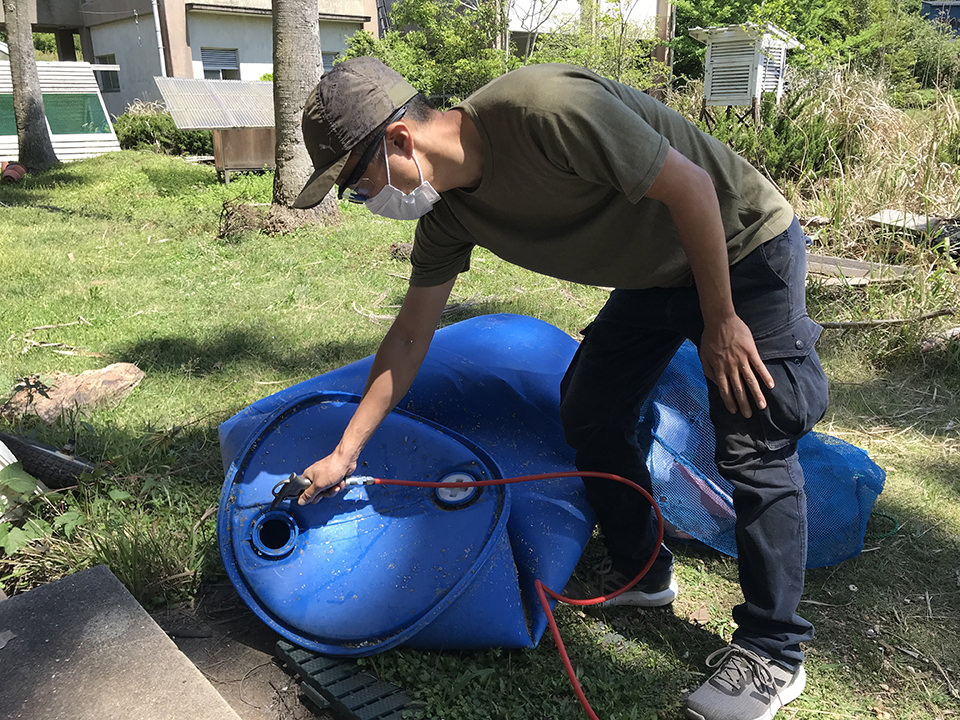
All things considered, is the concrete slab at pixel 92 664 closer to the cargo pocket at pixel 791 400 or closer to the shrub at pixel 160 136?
the cargo pocket at pixel 791 400

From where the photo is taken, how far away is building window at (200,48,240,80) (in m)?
21.1

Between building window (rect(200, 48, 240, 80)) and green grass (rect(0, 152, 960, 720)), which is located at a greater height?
building window (rect(200, 48, 240, 80))

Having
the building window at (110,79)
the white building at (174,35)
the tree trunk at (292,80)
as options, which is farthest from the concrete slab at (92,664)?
the building window at (110,79)

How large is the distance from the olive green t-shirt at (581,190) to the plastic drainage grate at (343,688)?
3.35ft

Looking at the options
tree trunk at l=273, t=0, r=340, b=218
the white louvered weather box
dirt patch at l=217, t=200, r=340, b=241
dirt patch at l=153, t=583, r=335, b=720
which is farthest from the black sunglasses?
the white louvered weather box

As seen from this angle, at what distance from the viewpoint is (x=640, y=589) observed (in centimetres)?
235

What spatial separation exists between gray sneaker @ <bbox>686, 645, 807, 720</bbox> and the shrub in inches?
623

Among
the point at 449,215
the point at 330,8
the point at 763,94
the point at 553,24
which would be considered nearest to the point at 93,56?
the point at 330,8

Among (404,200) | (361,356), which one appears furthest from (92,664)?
(361,356)

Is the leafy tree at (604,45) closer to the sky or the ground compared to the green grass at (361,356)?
closer to the sky

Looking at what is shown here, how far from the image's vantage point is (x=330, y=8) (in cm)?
2217

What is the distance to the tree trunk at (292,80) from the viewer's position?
23.3ft

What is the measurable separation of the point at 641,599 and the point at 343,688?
91 cm

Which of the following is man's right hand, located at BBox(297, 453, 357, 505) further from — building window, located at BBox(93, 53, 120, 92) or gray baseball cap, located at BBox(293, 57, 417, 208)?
building window, located at BBox(93, 53, 120, 92)
